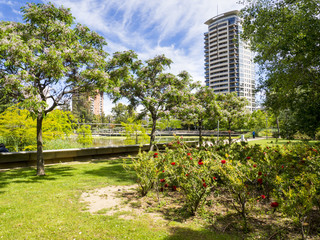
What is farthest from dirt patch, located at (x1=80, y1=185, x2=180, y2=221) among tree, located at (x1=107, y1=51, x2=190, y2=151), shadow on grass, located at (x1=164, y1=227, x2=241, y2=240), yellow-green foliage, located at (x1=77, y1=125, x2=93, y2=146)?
yellow-green foliage, located at (x1=77, y1=125, x2=93, y2=146)

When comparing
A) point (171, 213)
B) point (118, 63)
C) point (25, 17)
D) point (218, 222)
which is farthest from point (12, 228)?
point (118, 63)

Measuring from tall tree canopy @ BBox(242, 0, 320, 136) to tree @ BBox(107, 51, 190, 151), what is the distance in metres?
4.06

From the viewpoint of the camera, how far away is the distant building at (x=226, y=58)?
9719 centimetres

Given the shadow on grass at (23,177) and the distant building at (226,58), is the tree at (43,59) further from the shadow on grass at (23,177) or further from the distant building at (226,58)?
the distant building at (226,58)

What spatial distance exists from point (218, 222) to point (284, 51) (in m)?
7.52

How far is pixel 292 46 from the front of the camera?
7.62 meters

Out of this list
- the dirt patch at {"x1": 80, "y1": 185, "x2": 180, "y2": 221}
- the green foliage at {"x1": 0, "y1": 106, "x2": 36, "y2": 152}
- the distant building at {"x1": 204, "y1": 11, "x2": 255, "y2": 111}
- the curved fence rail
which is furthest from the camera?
the distant building at {"x1": 204, "y1": 11, "x2": 255, "y2": 111}

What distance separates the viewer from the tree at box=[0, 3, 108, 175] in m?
5.55

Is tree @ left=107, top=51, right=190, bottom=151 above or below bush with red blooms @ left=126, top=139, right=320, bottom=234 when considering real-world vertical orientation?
above

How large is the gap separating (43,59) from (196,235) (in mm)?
5910

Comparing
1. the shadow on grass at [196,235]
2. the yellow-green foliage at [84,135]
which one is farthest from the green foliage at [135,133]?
the shadow on grass at [196,235]

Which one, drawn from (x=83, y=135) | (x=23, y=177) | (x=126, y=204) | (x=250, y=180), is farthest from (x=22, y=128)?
(x=250, y=180)

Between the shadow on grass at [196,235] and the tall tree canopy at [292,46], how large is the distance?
706 centimetres

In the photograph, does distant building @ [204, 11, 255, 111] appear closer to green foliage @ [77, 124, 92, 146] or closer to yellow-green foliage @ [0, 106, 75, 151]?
green foliage @ [77, 124, 92, 146]
